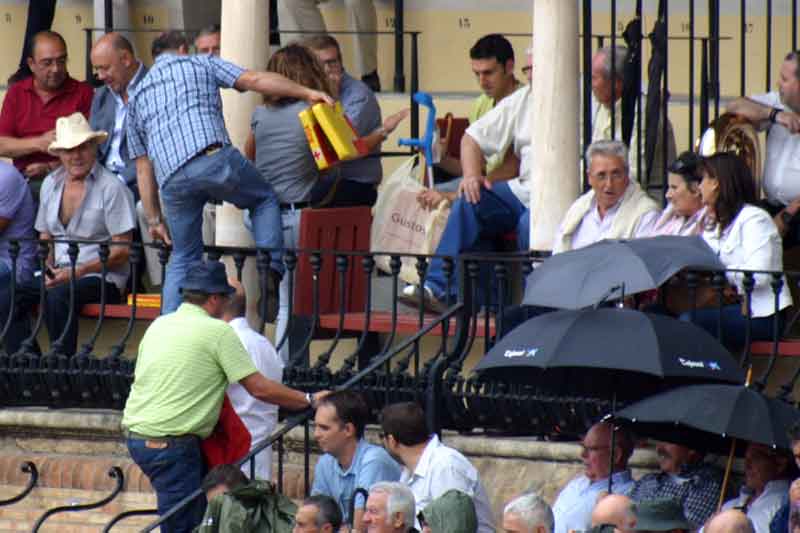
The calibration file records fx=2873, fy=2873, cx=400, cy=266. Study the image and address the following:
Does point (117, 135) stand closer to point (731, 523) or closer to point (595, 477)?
point (595, 477)

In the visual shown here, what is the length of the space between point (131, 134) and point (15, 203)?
41.7 inches

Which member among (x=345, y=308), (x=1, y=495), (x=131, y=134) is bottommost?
(x=1, y=495)

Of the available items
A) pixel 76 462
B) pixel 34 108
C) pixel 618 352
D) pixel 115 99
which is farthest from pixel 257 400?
pixel 34 108

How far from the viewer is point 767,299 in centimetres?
1270

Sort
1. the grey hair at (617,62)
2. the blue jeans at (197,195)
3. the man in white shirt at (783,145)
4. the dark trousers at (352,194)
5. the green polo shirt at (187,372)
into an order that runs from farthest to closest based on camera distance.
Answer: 1. the dark trousers at (352,194)
2. the grey hair at (617,62)
3. the blue jeans at (197,195)
4. the man in white shirt at (783,145)
5. the green polo shirt at (187,372)

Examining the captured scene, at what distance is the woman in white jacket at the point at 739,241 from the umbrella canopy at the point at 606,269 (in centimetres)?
31

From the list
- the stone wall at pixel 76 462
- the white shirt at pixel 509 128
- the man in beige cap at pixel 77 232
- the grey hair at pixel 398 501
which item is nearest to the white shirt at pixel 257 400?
the stone wall at pixel 76 462

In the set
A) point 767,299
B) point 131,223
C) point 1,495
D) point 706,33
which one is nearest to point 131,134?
point 131,223

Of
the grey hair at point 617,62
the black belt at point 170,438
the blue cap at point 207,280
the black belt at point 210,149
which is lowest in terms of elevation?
the black belt at point 170,438

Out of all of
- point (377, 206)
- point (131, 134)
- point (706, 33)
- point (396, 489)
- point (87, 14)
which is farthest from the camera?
point (87, 14)

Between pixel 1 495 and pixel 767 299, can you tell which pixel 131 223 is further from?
pixel 767 299

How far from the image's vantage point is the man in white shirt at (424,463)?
11820mm

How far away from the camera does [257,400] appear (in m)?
12.7

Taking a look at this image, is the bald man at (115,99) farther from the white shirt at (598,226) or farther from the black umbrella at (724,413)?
the black umbrella at (724,413)
